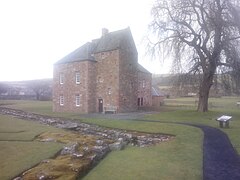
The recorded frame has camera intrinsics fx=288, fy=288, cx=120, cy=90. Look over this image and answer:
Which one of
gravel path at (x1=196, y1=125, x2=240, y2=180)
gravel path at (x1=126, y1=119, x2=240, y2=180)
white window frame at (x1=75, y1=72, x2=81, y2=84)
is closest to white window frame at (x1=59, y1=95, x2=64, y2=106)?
white window frame at (x1=75, y1=72, x2=81, y2=84)

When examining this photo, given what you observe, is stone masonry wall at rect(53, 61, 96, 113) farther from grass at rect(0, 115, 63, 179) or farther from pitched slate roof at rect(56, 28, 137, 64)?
grass at rect(0, 115, 63, 179)

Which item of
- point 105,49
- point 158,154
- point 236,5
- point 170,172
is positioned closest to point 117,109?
point 105,49

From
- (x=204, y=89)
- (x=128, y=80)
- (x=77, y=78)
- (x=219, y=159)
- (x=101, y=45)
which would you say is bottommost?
(x=219, y=159)

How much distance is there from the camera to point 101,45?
5344 cm

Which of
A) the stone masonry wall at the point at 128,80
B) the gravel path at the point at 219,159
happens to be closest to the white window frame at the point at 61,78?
the stone masonry wall at the point at 128,80

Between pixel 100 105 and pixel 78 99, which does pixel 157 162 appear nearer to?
pixel 100 105

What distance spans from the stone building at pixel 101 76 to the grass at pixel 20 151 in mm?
22986

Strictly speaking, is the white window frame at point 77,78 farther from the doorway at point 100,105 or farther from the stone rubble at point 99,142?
the stone rubble at point 99,142

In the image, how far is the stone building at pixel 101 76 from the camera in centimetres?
5047

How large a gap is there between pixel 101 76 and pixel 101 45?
604 cm

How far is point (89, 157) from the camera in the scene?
1756 cm

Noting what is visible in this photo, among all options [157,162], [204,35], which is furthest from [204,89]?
[157,162]

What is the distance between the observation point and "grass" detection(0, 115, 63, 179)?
1584 centimetres

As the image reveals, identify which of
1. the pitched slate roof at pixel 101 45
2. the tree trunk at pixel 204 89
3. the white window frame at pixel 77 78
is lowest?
the tree trunk at pixel 204 89
